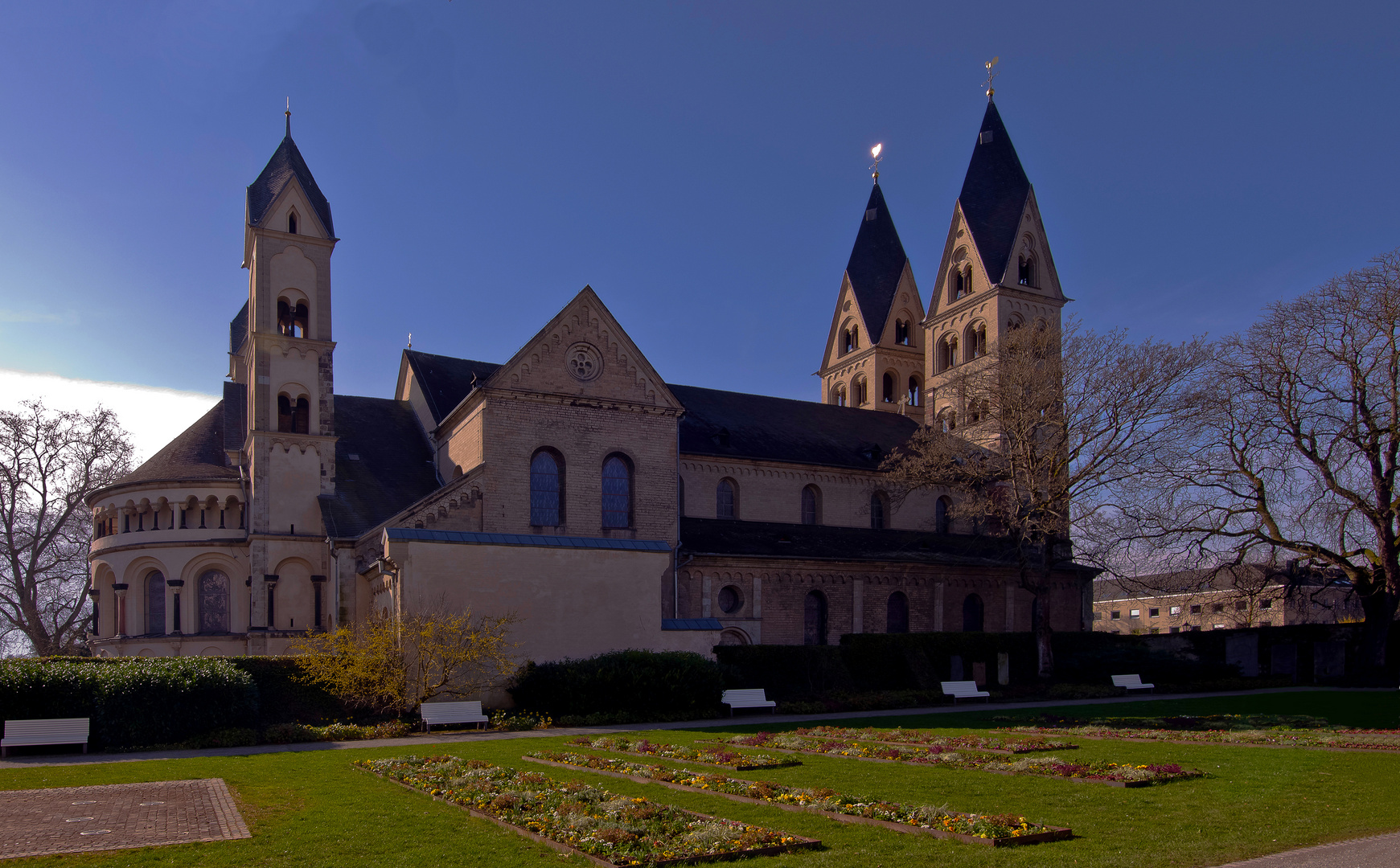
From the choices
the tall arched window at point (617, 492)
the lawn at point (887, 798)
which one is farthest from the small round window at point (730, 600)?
the lawn at point (887, 798)

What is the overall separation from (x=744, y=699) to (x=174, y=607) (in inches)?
763

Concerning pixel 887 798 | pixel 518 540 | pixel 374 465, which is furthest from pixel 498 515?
pixel 887 798

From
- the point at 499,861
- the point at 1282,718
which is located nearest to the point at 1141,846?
the point at 499,861

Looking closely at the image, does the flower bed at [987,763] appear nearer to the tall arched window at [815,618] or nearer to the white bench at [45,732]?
the white bench at [45,732]

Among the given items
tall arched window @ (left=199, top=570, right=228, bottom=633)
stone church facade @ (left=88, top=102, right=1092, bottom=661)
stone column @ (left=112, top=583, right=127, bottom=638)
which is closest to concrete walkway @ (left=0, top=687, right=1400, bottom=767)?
stone church facade @ (left=88, top=102, right=1092, bottom=661)

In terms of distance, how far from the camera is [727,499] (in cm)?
4219

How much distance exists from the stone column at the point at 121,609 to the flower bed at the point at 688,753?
851 inches

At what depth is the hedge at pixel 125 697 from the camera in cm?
1972

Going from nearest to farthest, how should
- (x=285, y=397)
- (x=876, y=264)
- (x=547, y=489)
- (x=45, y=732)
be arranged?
(x=45, y=732)
(x=547, y=489)
(x=285, y=397)
(x=876, y=264)

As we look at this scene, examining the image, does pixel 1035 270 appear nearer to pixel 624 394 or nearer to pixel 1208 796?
→ pixel 624 394

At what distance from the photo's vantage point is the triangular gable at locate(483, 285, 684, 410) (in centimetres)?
3369

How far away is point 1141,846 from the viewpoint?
988 centimetres

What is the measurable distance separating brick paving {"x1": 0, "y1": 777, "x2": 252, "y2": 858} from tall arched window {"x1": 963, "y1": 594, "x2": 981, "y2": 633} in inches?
1303

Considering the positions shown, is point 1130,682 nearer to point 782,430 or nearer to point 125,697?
point 782,430
